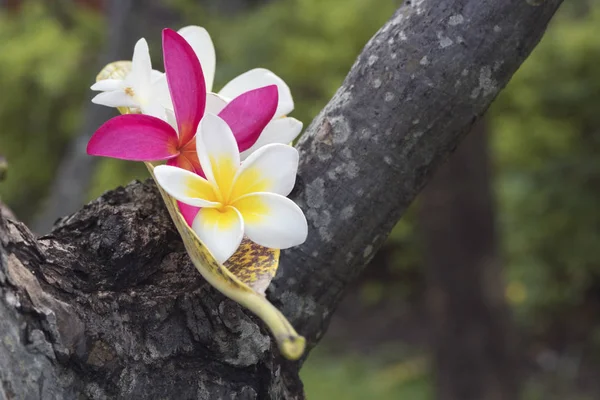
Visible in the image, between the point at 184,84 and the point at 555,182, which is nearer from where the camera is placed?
the point at 184,84

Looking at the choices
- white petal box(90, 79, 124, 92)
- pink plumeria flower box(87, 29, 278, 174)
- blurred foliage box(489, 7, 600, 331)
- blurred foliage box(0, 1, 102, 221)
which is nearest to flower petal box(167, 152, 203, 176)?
pink plumeria flower box(87, 29, 278, 174)

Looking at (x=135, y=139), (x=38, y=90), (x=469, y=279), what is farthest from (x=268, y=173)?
(x=38, y=90)

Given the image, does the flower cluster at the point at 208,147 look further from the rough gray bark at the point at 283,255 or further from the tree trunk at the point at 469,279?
the tree trunk at the point at 469,279

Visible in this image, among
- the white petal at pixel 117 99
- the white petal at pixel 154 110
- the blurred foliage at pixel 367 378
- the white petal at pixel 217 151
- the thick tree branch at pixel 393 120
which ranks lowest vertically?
the blurred foliage at pixel 367 378

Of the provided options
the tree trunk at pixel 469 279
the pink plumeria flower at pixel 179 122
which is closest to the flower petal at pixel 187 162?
the pink plumeria flower at pixel 179 122

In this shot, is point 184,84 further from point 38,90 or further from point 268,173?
point 38,90

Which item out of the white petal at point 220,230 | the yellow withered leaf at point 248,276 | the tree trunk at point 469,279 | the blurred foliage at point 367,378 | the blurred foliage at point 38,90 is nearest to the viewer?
the yellow withered leaf at point 248,276

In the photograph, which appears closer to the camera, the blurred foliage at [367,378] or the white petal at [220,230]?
the white petal at [220,230]
